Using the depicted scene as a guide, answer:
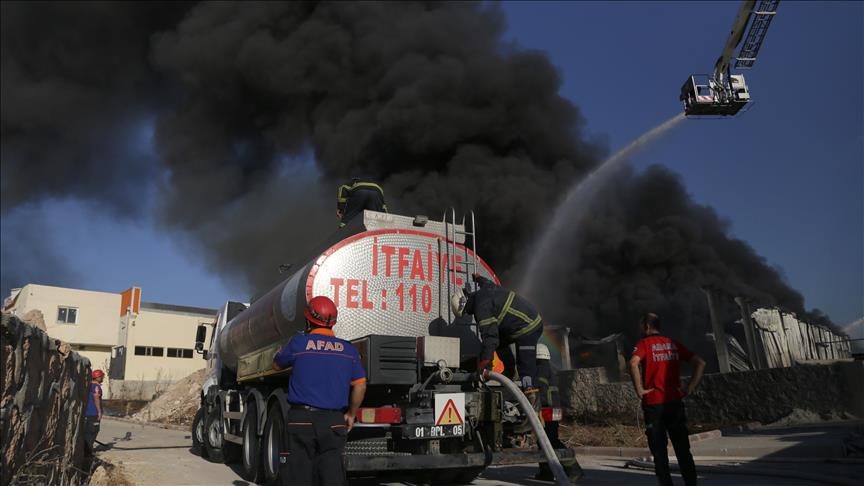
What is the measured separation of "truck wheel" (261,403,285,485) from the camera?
5523 millimetres

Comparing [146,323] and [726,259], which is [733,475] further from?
[146,323]

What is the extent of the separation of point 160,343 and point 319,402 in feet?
118

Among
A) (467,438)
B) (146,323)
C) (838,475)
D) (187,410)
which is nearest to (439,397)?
(467,438)

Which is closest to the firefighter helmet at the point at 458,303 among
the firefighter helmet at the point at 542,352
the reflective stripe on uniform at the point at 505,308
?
the reflective stripe on uniform at the point at 505,308

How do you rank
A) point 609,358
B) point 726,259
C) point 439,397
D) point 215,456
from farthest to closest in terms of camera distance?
point 726,259 → point 609,358 → point 215,456 → point 439,397

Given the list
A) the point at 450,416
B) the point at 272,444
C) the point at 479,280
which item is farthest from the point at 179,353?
the point at 450,416

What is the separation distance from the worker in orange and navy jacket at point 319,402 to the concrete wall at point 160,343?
108ft

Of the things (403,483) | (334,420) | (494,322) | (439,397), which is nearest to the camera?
(334,420)

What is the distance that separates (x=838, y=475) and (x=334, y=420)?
13.7ft

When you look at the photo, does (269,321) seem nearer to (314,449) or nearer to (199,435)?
(314,449)

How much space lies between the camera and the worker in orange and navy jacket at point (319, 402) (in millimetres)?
3439

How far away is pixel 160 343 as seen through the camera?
116 ft

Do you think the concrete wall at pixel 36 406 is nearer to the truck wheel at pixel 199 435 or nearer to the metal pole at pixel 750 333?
the truck wheel at pixel 199 435

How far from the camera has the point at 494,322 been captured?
207 inches
